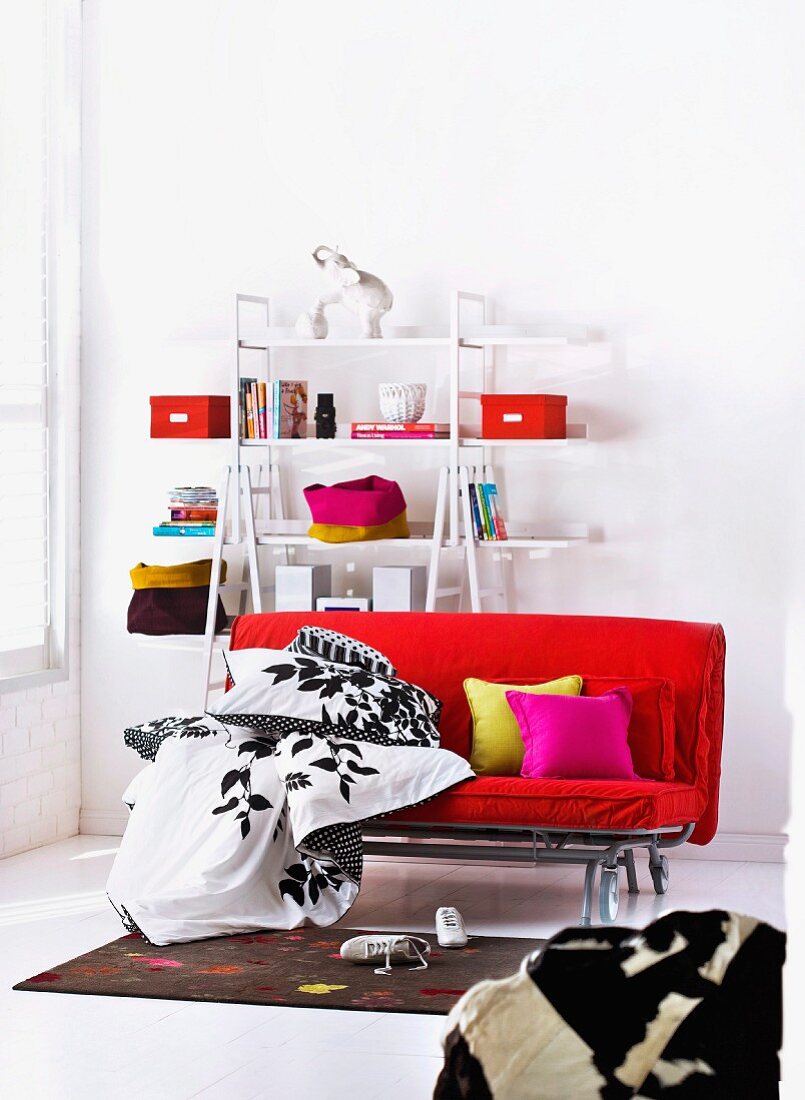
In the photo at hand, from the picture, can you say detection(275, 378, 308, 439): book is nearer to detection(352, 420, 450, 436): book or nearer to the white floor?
detection(352, 420, 450, 436): book

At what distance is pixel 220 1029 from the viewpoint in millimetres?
3197

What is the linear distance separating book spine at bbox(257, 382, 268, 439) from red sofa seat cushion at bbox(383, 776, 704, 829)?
1.65 meters

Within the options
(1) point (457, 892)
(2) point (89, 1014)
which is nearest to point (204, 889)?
(2) point (89, 1014)

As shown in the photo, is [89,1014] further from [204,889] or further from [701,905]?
[701,905]

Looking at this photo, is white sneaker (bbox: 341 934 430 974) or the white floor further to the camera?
white sneaker (bbox: 341 934 430 974)

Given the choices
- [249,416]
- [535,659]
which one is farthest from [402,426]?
[535,659]

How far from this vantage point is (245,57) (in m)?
5.59

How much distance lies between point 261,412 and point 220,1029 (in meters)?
2.62

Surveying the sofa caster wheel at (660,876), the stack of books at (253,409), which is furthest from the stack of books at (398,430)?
the sofa caster wheel at (660,876)

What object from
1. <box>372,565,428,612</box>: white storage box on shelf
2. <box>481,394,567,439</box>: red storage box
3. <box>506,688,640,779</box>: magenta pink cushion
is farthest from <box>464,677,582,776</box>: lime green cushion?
<box>481,394,567,439</box>: red storage box

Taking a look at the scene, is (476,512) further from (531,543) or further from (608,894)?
(608,894)

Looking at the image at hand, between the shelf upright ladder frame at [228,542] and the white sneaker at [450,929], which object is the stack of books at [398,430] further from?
the white sneaker at [450,929]

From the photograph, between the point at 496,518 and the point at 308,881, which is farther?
the point at 496,518

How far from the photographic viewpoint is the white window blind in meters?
5.32
